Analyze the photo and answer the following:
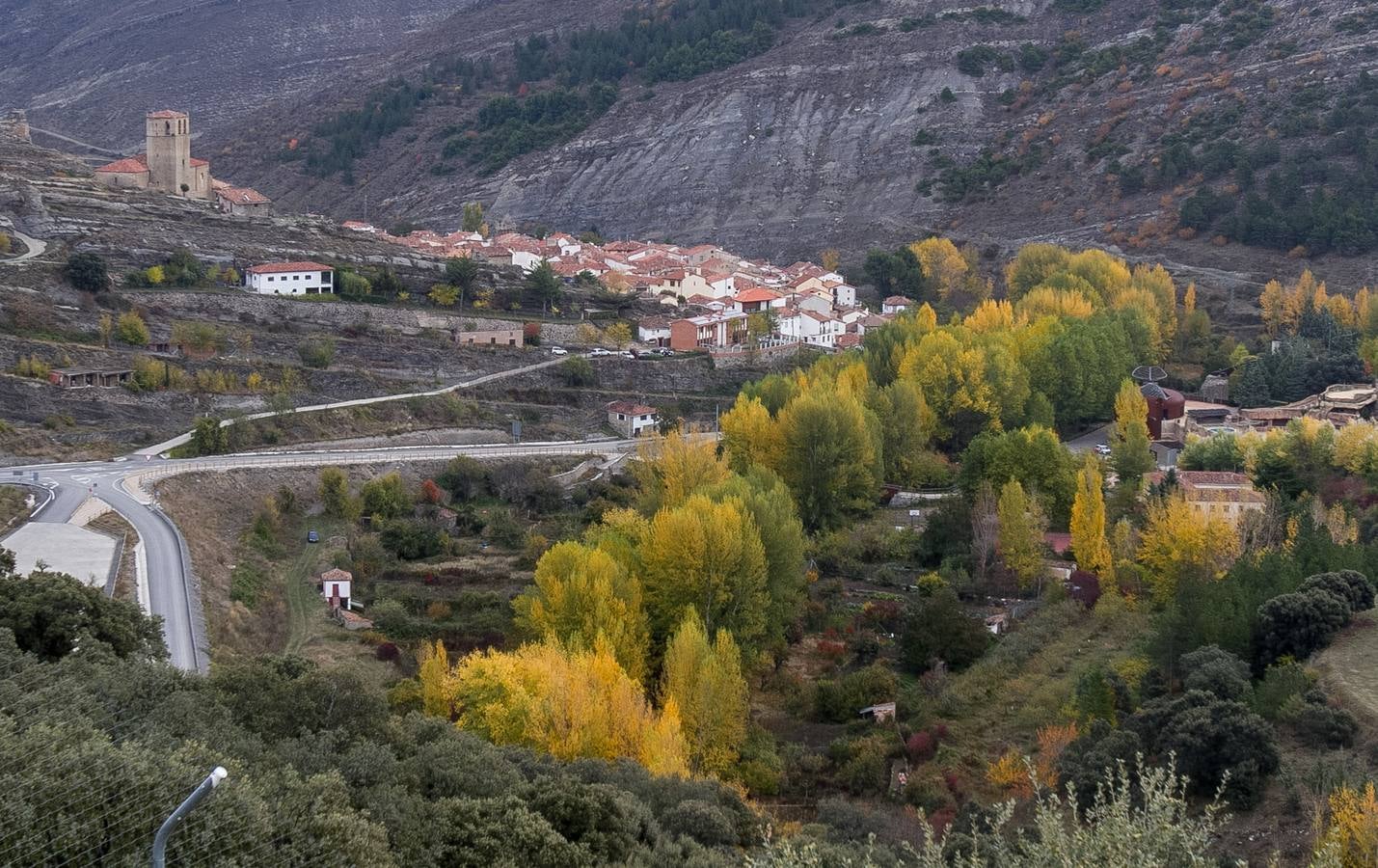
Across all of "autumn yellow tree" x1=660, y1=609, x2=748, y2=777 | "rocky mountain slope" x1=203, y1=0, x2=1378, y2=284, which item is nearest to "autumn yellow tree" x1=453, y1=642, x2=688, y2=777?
"autumn yellow tree" x1=660, y1=609, x2=748, y2=777

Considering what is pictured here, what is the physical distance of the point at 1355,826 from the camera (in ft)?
48.3

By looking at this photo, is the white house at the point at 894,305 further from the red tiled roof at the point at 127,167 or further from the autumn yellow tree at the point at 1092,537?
the autumn yellow tree at the point at 1092,537

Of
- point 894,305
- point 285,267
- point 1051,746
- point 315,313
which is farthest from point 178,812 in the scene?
point 894,305

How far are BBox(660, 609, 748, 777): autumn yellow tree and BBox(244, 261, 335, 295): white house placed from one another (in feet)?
94.8

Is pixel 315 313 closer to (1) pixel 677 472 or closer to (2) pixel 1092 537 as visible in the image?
(1) pixel 677 472

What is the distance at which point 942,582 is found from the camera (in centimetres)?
2998

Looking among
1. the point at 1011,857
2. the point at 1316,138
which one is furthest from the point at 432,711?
the point at 1316,138

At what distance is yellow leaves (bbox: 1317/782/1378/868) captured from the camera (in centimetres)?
1416

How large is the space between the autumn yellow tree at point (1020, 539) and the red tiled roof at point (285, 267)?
85.8ft

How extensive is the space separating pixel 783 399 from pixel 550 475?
585 cm

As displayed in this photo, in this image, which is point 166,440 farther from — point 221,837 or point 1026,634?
point 221,837

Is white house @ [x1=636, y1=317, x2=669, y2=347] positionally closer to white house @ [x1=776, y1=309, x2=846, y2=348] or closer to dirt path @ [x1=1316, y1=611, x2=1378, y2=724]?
white house @ [x1=776, y1=309, x2=846, y2=348]

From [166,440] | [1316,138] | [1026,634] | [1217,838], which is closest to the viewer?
[1217,838]

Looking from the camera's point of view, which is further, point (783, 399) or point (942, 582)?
point (783, 399)
